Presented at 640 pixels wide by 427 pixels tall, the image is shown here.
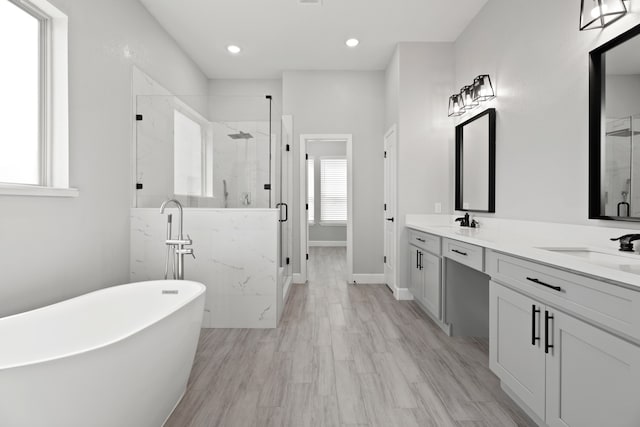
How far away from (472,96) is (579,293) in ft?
7.93

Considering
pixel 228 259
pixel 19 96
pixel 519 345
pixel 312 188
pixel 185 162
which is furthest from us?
pixel 312 188

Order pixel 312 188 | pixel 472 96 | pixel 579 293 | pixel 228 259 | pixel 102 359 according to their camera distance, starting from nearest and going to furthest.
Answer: pixel 102 359 → pixel 579 293 → pixel 228 259 → pixel 472 96 → pixel 312 188

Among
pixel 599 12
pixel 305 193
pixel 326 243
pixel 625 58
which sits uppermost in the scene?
pixel 599 12

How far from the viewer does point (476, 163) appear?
328 cm

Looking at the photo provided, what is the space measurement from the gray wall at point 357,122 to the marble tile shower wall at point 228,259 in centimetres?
169

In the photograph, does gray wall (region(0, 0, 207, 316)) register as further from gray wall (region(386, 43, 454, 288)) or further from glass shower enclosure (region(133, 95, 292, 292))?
gray wall (region(386, 43, 454, 288))

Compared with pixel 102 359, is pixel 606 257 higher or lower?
higher

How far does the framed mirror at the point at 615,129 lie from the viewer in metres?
1.65

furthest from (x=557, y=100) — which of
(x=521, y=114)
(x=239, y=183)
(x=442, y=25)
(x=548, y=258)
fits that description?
(x=239, y=183)

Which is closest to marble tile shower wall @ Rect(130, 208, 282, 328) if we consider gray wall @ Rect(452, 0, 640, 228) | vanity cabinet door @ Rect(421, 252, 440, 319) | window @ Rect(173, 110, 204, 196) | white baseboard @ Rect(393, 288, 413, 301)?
window @ Rect(173, 110, 204, 196)

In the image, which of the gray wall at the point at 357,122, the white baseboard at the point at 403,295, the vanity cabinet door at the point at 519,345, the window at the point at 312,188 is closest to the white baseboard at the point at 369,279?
the gray wall at the point at 357,122

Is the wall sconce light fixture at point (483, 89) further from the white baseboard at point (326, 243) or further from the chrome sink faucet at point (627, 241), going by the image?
the white baseboard at point (326, 243)

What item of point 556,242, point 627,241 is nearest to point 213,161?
point 556,242

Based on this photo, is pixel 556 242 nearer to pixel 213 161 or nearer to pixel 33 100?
pixel 213 161
